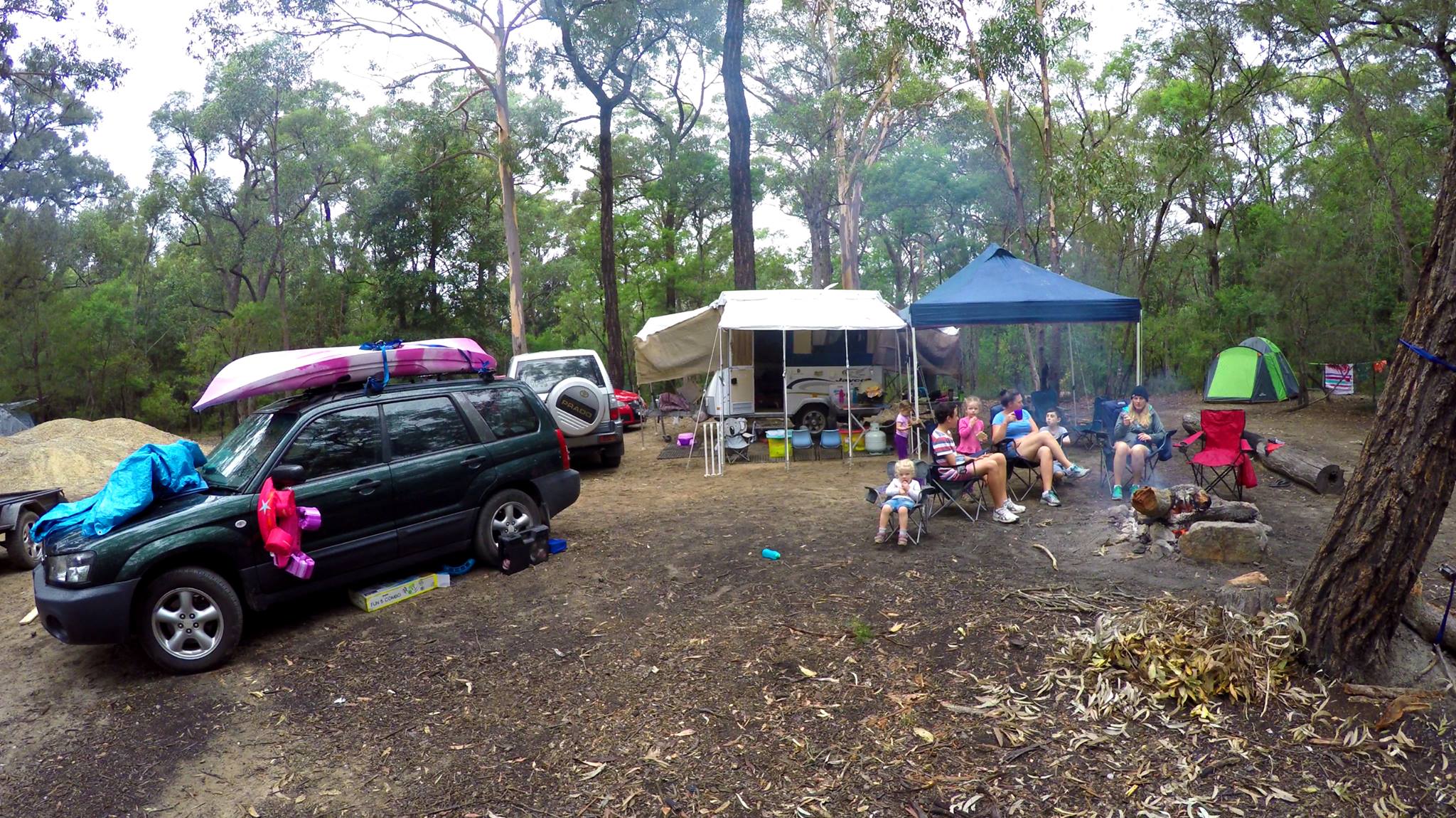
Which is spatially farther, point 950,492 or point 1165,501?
point 950,492

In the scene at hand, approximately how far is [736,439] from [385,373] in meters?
5.84

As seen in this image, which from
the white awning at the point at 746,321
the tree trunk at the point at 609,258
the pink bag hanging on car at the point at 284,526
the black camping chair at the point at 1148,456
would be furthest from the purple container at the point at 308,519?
the tree trunk at the point at 609,258

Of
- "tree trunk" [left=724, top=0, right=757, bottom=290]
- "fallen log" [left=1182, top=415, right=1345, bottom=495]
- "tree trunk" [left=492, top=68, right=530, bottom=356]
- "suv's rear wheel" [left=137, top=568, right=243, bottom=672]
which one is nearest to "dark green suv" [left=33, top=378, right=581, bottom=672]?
"suv's rear wheel" [left=137, top=568, right=243, bottom=672]

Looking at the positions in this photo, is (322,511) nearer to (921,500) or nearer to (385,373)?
(385,373)

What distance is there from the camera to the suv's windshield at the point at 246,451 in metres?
5.17

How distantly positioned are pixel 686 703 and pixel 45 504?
6.75 metres

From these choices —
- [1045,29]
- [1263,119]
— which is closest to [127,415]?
[1045,29]

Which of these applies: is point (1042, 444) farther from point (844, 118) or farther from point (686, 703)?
point (844, 118)

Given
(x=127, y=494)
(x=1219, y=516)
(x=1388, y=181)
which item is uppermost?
(x=1388, y=181)

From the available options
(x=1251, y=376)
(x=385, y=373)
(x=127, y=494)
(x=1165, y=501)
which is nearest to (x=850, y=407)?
(x=1165, y=501)

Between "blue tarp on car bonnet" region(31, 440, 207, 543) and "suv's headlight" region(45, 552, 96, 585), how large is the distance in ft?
0.42

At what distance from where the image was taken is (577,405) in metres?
10.1

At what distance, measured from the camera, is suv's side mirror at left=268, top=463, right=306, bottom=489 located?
507 centimetres

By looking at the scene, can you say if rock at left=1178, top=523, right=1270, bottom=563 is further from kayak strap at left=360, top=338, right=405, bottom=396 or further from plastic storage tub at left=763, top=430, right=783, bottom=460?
plastic storage tub at left=763, top=430, right=783, bottom=460
